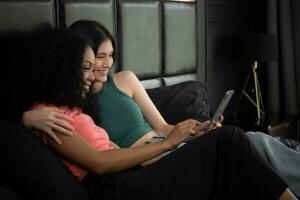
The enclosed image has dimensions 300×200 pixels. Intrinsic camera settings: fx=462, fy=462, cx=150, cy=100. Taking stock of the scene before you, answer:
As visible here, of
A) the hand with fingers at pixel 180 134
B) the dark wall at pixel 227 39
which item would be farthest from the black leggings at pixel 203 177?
the dark wall at pixel 227 39

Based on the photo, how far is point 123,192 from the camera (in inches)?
62.3

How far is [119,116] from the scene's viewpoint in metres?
2.16

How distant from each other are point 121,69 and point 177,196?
1104mm

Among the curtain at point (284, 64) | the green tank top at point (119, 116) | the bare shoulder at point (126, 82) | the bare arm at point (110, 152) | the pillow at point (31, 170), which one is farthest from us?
the curtain at point (284, 64)

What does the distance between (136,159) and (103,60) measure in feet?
1.81

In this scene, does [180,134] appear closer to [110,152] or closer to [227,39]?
[110,152]

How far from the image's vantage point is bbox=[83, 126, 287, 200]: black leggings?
5.20ft

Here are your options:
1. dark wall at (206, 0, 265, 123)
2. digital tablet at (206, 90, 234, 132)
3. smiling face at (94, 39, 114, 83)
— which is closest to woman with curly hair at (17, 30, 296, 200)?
digital tablet at (206, 90, 234, 132)

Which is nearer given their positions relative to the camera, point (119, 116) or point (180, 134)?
point (180, 134)

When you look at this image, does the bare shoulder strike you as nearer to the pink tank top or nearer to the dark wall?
the pink tank top

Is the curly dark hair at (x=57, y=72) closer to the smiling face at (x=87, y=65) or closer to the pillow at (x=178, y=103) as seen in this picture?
the smiling face at (x=87, y=65)

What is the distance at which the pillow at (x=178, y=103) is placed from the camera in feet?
8.21

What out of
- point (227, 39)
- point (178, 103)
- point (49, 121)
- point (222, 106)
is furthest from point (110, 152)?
point (227, 39)

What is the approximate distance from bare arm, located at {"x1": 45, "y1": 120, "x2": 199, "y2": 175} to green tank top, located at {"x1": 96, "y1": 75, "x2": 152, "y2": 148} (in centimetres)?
43
